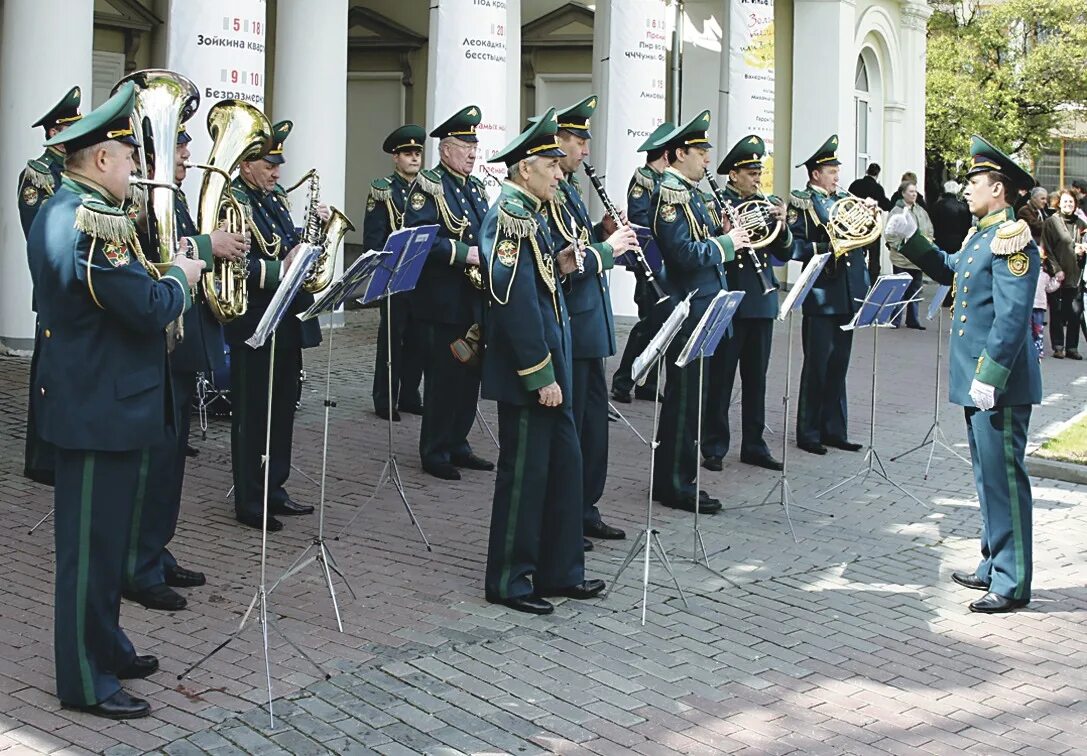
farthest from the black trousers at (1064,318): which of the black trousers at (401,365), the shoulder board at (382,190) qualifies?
the shoulder board at (382,190)

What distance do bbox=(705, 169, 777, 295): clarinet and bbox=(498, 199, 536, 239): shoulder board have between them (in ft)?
8.83

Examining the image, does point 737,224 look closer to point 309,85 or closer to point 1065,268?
point 309,85

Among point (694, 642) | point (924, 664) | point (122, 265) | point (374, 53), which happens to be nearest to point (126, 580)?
point (122, 265)

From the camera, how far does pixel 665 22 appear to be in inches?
634

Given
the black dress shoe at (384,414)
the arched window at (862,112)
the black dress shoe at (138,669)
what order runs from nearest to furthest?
the black dress shoe at (138,669) < the black dress shoe at (384,414) < the arched window at (862,112)

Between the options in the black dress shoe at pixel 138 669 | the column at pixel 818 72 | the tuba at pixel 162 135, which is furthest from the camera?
the column at pixel 818 72

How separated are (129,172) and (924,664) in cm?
370

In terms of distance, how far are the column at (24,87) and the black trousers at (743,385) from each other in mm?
6153

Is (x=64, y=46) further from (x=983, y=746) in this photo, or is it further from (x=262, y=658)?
(x=983, y=746)

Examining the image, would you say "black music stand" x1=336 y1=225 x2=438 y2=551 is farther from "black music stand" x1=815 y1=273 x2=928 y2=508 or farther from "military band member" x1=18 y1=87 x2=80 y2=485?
"black music stand" x1=815 y1=273 x2=928 y2=508

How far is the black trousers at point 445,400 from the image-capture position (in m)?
9.49

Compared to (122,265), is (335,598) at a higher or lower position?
lower

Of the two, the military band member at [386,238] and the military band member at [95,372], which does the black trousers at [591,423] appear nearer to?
the military band member at [386,238]

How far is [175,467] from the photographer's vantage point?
22.4 feet
